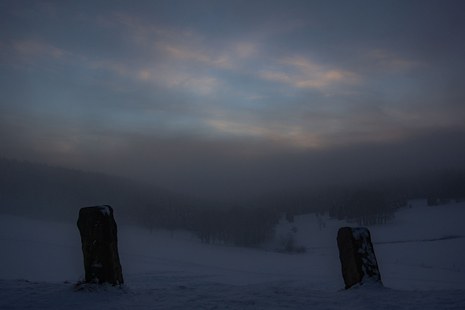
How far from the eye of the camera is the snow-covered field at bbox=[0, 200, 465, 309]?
7.11 metres

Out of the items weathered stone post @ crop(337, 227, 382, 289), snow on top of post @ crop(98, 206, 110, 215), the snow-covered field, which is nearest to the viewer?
the snow-covered field

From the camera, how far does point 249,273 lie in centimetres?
2950

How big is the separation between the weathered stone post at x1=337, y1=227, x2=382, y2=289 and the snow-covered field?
1.88 feet

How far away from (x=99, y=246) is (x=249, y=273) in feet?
78.1

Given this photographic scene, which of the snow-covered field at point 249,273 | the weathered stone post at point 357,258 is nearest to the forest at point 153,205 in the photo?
the snow-covered field at point 249,273

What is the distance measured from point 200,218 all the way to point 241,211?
11914mm

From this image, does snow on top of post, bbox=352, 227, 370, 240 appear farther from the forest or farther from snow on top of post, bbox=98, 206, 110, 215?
the forest

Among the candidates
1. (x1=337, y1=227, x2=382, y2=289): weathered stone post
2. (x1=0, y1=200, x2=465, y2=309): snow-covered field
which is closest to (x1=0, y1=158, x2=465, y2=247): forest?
(x1=0, y1=200, x2=465, y2=309): snow-covered field

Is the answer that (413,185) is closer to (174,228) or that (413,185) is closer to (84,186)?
(174,228)

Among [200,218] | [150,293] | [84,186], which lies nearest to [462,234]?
[200,218]

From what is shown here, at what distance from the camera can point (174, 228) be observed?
3297 inches

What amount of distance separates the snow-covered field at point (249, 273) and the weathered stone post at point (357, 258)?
574 mm

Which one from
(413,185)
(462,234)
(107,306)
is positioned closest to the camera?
(107,306)

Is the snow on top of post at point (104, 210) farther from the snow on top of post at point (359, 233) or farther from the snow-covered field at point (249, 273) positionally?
the snow on top of post at point (359, 233)
